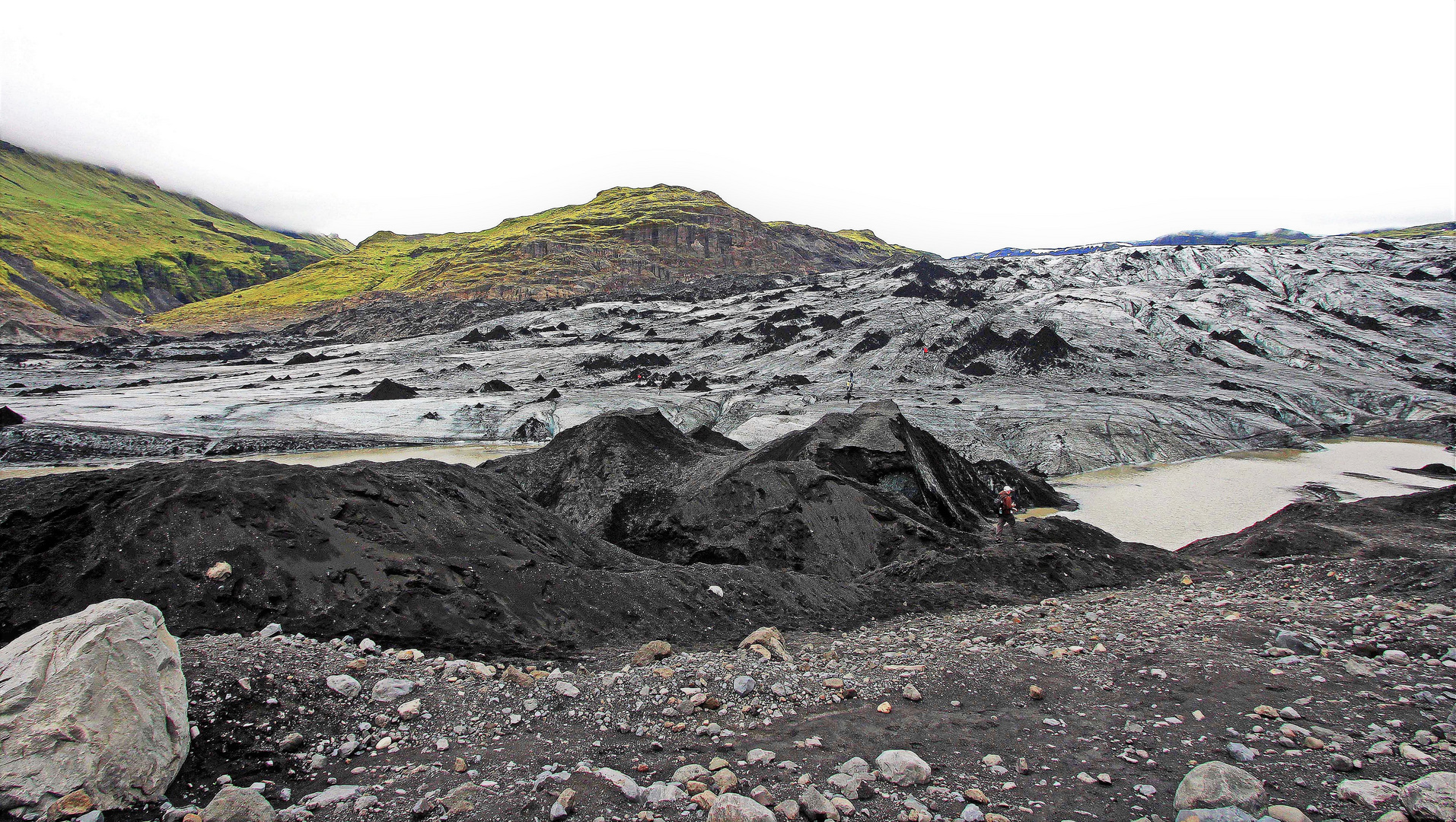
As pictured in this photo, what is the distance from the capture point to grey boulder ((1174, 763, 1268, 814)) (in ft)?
10.7

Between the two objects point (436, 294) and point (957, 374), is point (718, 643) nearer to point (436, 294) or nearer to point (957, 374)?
point (957, 374)

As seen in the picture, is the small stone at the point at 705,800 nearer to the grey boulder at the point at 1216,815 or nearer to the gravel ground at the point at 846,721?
the gravel ground at the point at 846,721

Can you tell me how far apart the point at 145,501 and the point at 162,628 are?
285cm

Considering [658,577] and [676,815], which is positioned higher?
[676,815]

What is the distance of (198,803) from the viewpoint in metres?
3.06

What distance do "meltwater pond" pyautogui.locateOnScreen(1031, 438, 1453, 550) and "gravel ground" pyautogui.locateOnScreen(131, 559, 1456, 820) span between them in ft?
43.1

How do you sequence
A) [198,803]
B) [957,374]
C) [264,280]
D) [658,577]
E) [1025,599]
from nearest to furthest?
[198,803] → [658,577] → [1025,599] → [957,374] → [264,280]

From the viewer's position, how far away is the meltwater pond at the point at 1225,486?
18.7 meters

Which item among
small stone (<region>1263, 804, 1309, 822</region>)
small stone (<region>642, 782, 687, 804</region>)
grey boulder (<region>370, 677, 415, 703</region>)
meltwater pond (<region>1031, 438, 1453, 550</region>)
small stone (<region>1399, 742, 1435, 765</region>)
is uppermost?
small stone (<region>1263, 804, 1309, 822</region>)

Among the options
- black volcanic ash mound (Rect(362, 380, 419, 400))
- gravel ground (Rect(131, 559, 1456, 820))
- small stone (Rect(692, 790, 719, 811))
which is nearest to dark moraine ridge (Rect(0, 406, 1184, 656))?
gravel ground (Rect(131, 559, 1456, 820))

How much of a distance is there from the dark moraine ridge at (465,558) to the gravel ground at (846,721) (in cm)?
67

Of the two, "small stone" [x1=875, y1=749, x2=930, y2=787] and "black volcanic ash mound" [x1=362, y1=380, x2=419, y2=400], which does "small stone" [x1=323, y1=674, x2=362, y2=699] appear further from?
"black volcanic ash mound" [x1=362, y1=380, x2=419, y2=400]

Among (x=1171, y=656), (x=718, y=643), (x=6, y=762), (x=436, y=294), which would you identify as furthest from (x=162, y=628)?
(x=436, y=294)

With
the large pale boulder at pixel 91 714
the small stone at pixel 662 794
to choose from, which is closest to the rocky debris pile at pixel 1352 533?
the small stone at pixel 662 794
